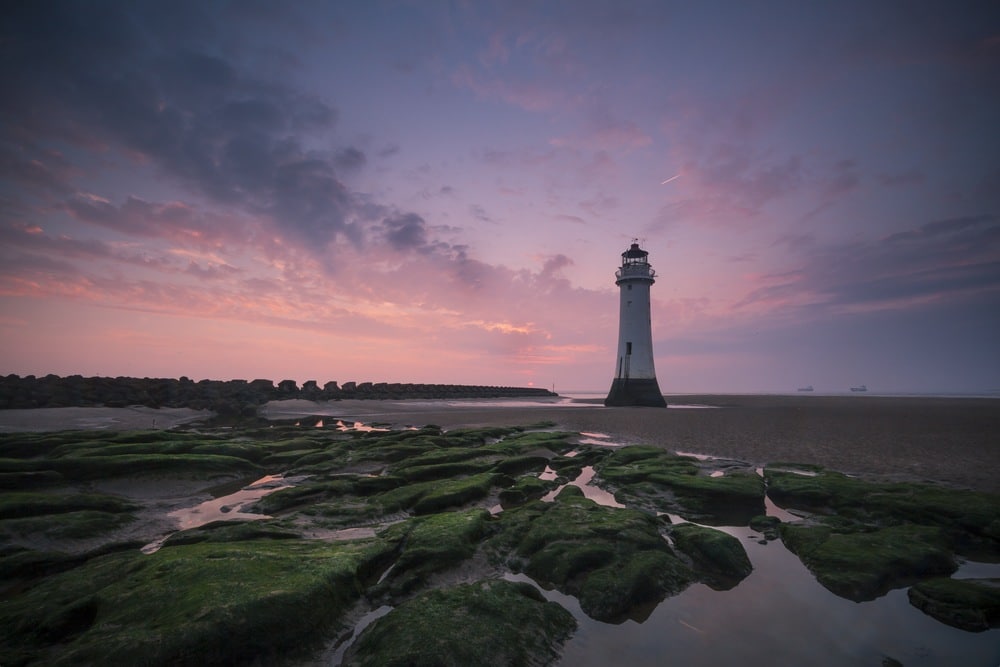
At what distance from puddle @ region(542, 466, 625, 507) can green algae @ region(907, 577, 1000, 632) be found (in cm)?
558

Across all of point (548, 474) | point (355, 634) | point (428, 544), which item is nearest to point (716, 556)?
point (428, 544)

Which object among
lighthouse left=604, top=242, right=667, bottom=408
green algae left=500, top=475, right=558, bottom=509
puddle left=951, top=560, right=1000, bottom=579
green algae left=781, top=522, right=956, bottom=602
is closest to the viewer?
green algae left=781, top=522, right=956, bottom=602

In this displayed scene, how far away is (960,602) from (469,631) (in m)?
6.62

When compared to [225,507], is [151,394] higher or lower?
higher

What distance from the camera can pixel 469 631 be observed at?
200 inches

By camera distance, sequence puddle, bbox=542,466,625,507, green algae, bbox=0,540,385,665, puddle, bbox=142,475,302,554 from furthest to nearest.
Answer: puddle, bbox=542,466,625,507 < puddle, bbox=142,475,302,554 < green algae, bbox=0,540,385,665

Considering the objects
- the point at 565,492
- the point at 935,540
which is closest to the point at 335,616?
the point at 565,492

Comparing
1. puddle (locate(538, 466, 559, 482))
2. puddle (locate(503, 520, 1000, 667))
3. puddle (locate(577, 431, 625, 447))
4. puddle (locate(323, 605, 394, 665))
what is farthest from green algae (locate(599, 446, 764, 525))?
puddle (locate(323, 605, 394, 665))

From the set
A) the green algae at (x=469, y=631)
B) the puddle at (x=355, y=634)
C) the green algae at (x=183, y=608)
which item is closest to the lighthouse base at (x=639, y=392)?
the green algae at (x=469, y=631)

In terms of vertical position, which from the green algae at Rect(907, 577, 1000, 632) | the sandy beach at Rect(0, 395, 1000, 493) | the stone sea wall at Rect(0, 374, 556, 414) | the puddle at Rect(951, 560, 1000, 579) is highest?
the stone sea wall at Rect(0, 374, 556, 414)

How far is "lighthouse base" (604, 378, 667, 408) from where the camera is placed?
4406cm

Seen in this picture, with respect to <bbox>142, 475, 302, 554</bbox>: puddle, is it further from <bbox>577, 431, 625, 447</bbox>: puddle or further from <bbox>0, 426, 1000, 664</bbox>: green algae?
<bbox>577, 431, 625, 447</bbox>: puddle

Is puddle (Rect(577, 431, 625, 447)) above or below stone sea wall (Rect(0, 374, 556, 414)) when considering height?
below

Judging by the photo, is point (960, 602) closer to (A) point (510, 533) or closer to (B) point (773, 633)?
(B) point (773, 633)
